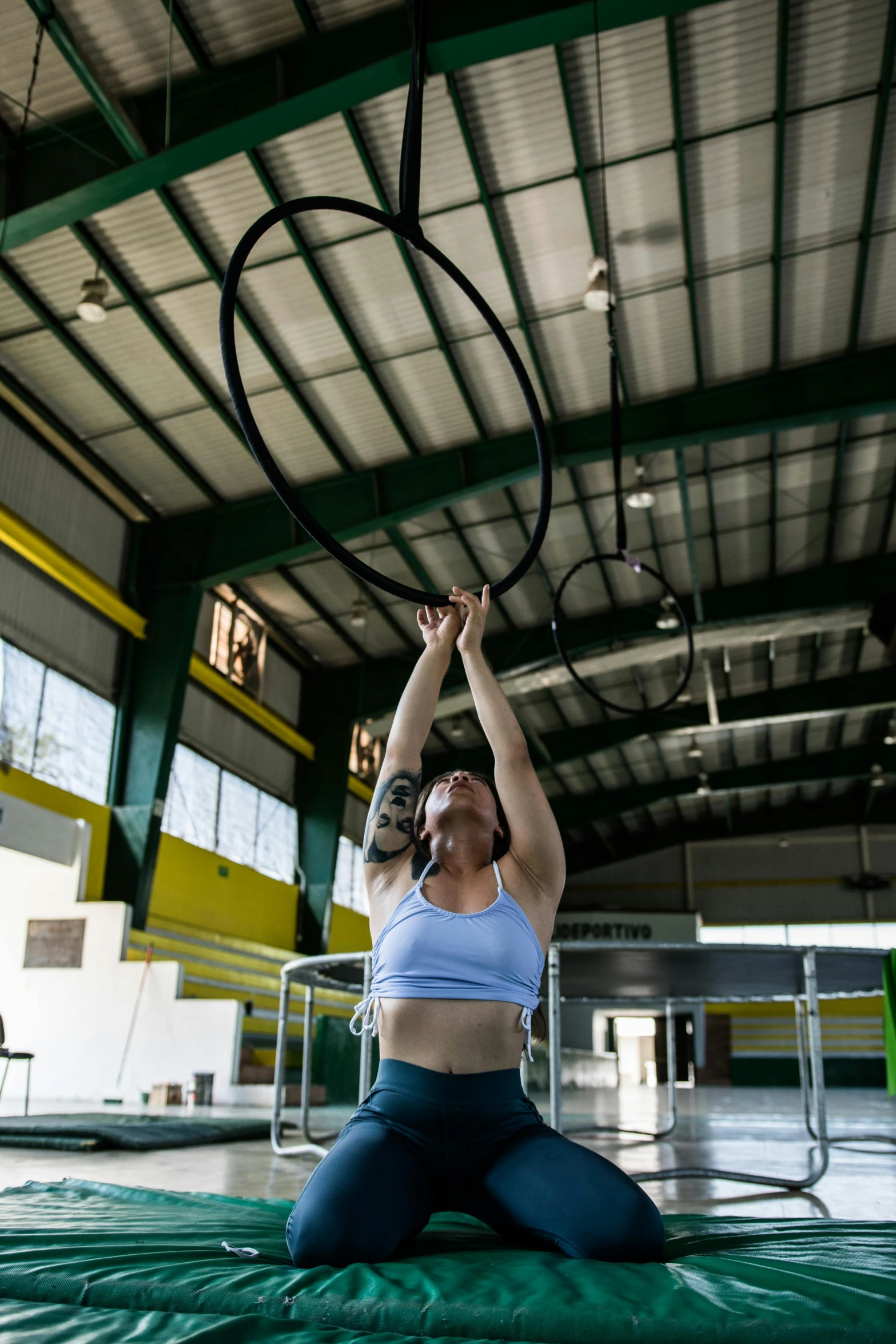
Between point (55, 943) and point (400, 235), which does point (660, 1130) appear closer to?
point (400, 235)

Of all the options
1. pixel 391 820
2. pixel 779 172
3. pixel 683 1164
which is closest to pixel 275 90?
pixel 779 172

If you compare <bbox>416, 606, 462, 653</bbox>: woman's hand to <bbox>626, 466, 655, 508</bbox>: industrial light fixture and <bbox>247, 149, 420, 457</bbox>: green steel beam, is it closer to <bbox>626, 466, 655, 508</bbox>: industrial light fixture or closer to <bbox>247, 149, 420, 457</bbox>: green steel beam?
<bbox>247, 149, 420, 457</bbox>: green steel beam

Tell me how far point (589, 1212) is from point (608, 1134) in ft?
21.3

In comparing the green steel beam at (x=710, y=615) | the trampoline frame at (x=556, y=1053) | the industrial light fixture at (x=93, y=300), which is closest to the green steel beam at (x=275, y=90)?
the industrial light fixture at (x=93, y=300)

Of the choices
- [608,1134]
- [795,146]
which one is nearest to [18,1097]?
[608,1134]

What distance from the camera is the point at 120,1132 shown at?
→ 6301 millimetres

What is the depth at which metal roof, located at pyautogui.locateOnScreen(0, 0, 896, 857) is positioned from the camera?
888cm

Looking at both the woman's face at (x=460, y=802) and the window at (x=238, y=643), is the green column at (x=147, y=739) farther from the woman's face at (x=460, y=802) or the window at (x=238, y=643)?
the woman's face at (x=460, y=802)

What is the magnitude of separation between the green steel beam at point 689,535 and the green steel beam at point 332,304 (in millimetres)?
3596

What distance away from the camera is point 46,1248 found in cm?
229

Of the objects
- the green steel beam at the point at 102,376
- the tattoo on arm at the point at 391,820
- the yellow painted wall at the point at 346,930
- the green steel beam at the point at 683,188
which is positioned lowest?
the tattoo on arm at the point at 391,820

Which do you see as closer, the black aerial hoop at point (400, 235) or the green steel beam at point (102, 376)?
the black aerial hoop at point (400, 235)

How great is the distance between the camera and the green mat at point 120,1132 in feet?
19.7

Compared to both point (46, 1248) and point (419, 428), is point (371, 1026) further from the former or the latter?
point (419, 428)
